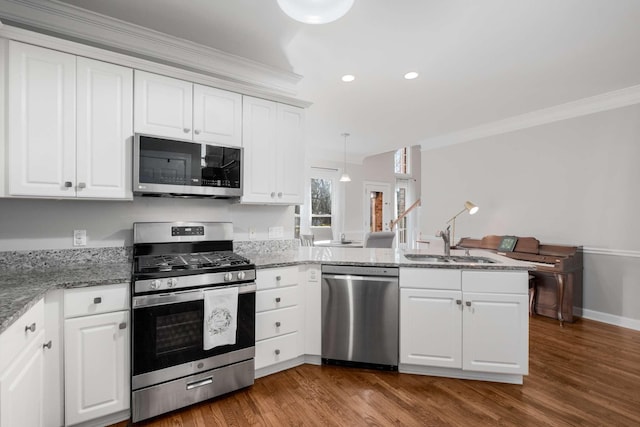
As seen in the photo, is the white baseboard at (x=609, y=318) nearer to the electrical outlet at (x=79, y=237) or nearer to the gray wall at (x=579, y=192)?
the gray wall at (x=579, y=192)

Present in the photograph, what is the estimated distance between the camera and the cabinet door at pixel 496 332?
228 cm

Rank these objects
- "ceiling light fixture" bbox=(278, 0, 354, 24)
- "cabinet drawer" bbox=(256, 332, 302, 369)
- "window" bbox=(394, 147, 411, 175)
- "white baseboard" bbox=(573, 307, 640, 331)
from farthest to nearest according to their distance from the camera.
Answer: "window" bbox=(394, 147, 411, 175) < "white baseboard" bbox=(573, 307, 640, 331) < "cabinet drawer" bbox=(256, 332, 302, 369) < "ceiling light fixture" bbox=(278, 0, 354, 24)

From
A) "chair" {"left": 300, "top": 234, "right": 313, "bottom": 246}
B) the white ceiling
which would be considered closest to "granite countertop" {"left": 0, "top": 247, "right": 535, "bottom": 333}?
the white ceiling

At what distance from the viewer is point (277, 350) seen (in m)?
2.45

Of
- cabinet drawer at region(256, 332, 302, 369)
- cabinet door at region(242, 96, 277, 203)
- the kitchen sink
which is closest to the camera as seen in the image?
cabinet drawer at region(256, 332, 302, 369)

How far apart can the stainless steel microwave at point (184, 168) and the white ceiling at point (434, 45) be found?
956mm

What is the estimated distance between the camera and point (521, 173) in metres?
4.57

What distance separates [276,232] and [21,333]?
2016 millimetres

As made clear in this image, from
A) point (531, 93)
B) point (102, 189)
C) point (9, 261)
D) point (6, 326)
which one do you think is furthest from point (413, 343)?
point (531, 93)

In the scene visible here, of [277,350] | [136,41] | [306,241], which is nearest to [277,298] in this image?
[277,350]

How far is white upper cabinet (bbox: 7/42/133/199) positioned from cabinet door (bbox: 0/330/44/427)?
0.95 metres

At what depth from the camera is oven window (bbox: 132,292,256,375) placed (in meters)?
1.83

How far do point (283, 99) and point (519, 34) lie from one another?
2011mm

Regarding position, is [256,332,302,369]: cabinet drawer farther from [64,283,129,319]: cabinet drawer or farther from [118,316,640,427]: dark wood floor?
[64,283,129,319]: cabinet drawer
